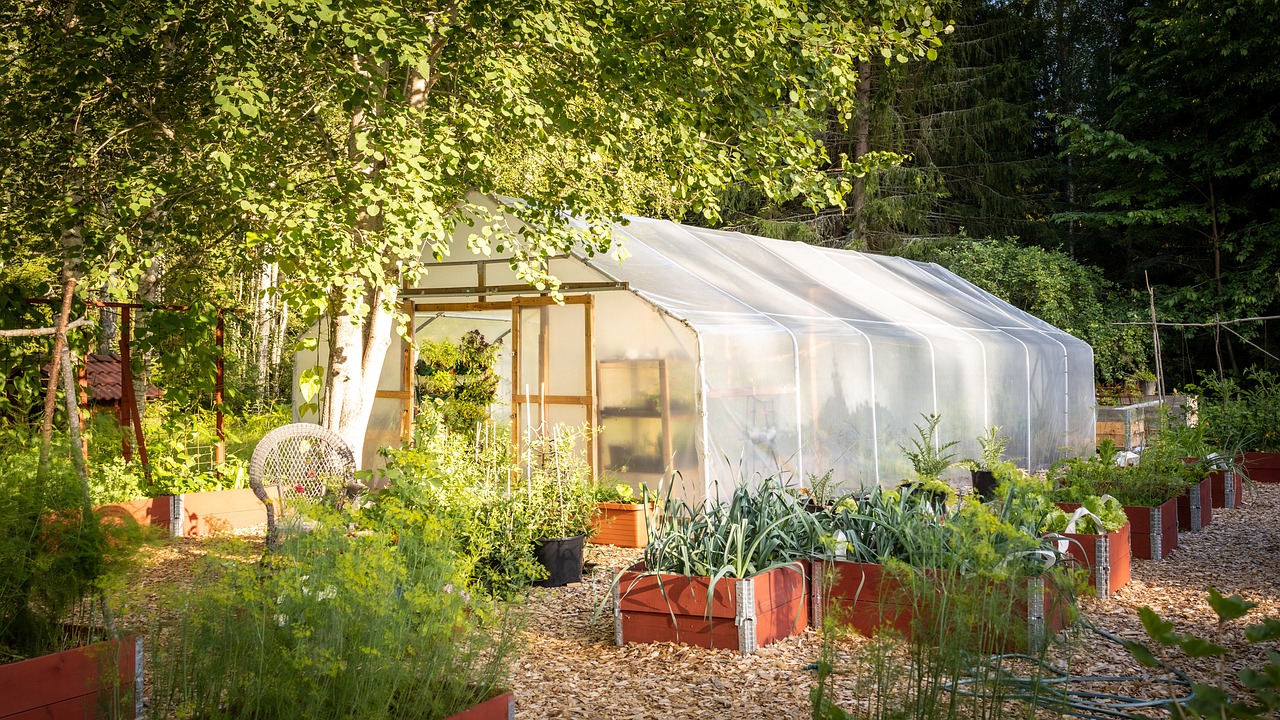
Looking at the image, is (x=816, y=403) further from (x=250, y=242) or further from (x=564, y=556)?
(x=250, y=242)

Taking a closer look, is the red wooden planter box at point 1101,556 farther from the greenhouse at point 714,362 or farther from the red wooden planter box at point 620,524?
the red wooden planter box at point 620,524

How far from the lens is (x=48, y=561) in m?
2.90

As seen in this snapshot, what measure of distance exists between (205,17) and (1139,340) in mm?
13684

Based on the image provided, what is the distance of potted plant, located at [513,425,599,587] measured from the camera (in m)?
5.34

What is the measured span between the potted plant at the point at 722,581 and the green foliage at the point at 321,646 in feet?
4.72

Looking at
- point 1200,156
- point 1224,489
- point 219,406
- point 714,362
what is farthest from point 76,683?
point 1200,156

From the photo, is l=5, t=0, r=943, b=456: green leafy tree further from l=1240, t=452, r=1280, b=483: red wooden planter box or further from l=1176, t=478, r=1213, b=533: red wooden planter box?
l=1240, t=452, r=1280, b=483: red wooden planter box

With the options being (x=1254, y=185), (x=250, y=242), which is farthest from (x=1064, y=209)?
(x=250, y=242)

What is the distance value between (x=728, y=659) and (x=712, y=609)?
197 millimetres

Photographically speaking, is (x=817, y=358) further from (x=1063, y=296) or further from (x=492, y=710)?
(x=1063, y=296)

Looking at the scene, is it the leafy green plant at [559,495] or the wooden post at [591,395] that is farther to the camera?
the wooden post at [591,395]

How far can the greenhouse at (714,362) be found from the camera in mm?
6945

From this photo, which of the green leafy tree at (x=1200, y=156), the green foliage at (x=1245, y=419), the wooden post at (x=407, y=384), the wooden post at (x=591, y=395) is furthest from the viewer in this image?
the green leafy tree at (x=1200, y=156)

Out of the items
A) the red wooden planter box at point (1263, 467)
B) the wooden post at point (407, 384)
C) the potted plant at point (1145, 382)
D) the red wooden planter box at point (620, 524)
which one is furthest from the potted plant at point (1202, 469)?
the wooden post at point (407, 384)
